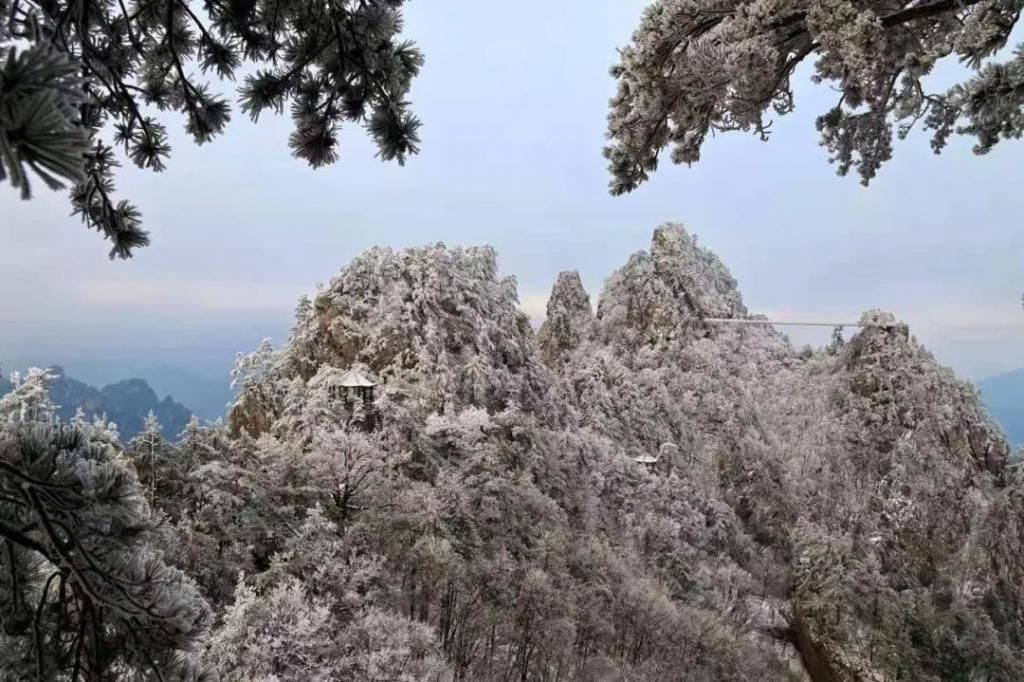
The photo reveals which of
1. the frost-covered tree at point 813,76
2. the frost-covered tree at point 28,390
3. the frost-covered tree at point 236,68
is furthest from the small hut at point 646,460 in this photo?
the frost-covered tree at point 236,68

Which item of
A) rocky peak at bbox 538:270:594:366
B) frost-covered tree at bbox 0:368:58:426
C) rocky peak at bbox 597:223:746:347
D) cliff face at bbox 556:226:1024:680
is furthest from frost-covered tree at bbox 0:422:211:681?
rocky peak at bbox 597:223:746:347

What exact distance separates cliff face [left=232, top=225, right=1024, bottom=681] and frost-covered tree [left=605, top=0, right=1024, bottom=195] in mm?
10902

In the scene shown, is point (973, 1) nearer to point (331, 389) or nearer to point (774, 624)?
point (331, 389)

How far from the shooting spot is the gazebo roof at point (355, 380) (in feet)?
50.8

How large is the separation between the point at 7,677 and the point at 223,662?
723cm

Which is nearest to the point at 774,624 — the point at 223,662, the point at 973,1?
the point at 223,662

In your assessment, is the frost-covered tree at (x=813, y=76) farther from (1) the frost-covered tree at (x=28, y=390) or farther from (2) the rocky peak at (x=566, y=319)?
(2) the rocky peak at (x=566, y=319)

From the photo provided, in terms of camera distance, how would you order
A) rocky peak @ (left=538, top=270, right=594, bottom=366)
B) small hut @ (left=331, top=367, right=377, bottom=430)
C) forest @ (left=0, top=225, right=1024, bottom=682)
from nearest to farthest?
1. forest @ (left=0, top=225, right=1024, bottom=682)
2. small hut @ (left=331, top=367, right=377, bottom=430)
3. rocky peak @ (left=538, top=270, right=594, bottom=366)

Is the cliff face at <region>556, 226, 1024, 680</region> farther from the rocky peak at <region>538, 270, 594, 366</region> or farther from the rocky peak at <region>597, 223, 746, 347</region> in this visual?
the rocky peak at <region>538, 270, 594, 366</region>

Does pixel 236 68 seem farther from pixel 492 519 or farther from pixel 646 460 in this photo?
pixel 646 460

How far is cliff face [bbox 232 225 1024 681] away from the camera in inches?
579

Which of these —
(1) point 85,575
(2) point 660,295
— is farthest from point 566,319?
(1) point 85,575

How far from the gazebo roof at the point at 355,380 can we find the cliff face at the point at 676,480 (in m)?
0.57

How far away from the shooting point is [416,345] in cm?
1762
